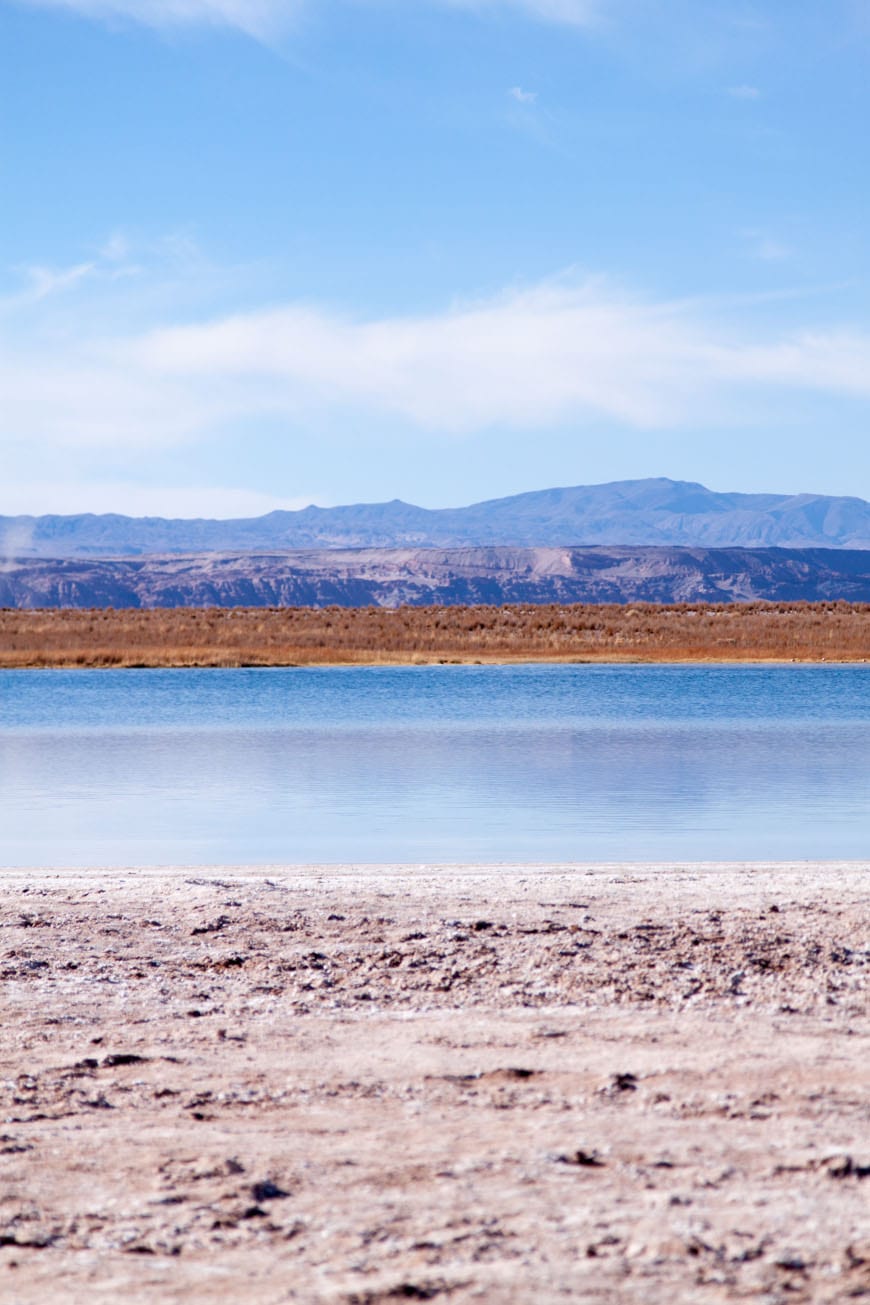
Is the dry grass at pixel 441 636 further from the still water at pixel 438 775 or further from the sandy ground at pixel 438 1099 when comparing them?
the sandy ground at pixel 438 1099

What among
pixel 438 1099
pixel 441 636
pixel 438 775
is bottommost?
pixel 438 775

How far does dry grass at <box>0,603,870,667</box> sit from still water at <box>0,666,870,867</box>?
12841mm

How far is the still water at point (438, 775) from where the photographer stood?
41.3ft

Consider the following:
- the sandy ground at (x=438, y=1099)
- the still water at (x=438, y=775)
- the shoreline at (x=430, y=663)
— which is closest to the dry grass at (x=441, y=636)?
the shoreline at (x=430, y=663)

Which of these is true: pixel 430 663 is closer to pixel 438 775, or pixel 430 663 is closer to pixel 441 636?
pixel 441 636

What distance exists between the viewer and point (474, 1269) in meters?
3.69

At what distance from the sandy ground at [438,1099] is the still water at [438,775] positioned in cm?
339

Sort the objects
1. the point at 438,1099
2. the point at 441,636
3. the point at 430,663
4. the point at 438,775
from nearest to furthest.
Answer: the point at 438,1099 → the point at 438,775 → the point at 430,663 → the point at 441,636

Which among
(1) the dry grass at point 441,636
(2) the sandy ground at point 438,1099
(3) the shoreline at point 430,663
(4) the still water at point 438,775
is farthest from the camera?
(1) the dry grass at point 441,636

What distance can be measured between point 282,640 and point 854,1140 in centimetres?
4869

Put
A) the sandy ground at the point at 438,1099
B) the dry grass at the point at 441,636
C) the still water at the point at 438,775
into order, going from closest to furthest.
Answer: the sandy ground at the point at 438,1099
the still water at the point at 438,775
the dry grass at the point at 441,636

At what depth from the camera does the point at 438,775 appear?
17781mm

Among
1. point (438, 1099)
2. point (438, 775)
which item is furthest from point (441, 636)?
point (438, 1099)

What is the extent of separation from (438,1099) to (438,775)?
12.6 m
